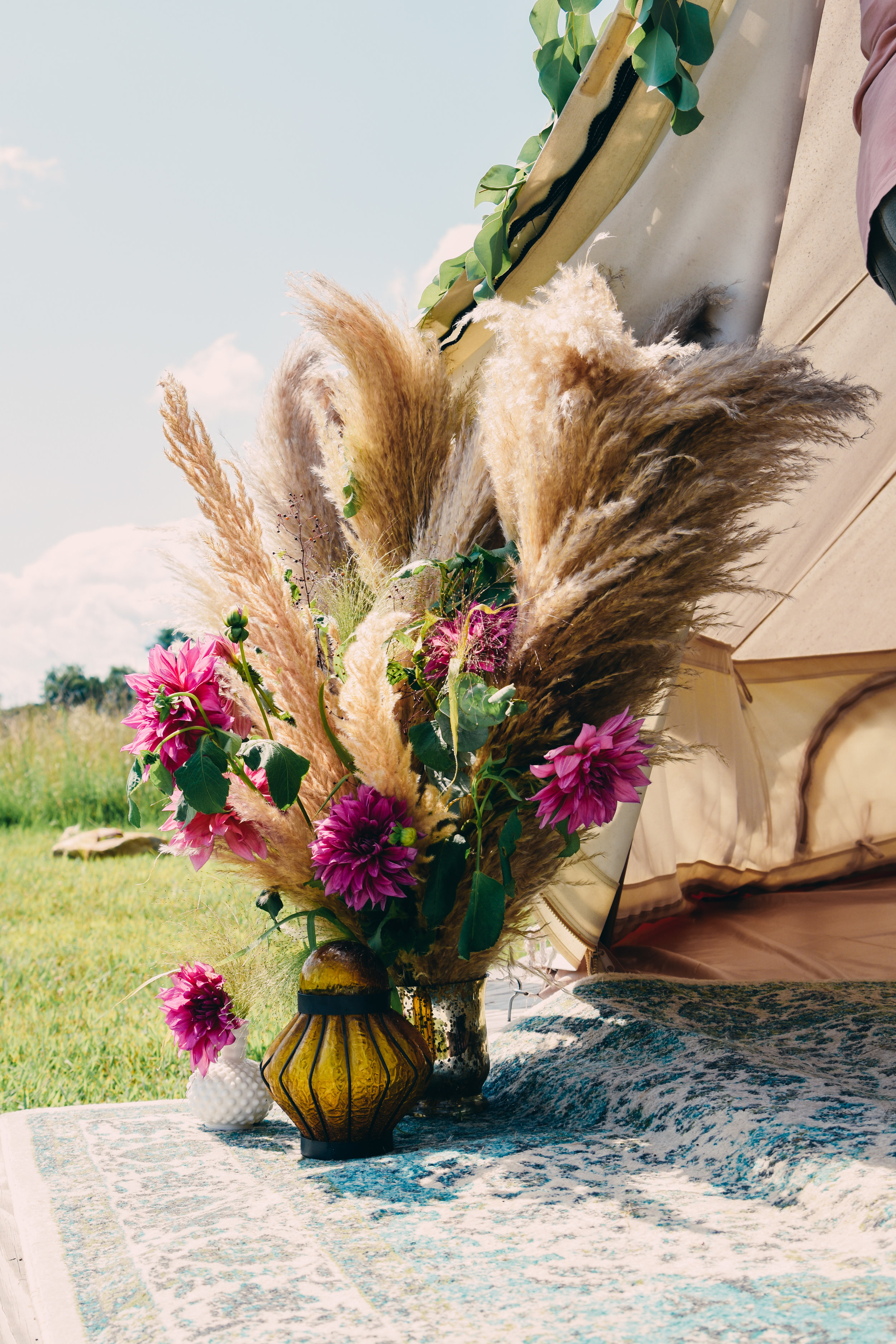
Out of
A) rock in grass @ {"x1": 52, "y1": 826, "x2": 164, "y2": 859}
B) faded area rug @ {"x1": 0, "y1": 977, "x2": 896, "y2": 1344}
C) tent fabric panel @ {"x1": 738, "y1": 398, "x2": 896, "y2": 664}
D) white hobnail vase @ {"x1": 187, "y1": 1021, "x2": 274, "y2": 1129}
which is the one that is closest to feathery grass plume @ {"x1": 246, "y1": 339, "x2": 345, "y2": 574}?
white hobnail vase @ {"x1": 187, "y1": 1021, "x2": 274, "y2": 1129}

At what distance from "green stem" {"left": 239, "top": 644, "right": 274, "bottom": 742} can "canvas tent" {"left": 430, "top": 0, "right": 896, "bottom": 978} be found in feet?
1.75

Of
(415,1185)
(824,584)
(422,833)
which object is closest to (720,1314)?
(415,1185)

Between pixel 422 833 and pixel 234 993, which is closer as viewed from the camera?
pixel 422 833

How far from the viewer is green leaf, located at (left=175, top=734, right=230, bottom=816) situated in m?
1.25

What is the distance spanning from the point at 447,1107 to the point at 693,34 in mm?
1641

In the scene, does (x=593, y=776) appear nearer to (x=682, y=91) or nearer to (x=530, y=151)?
(x=682, y=91)

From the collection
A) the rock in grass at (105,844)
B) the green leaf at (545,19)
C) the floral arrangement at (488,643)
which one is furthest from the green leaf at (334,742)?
the rock in grass at (105,844)

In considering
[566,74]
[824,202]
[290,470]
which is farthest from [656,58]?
[290,470]

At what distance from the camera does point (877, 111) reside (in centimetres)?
128

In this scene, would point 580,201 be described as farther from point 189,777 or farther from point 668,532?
point 189,777

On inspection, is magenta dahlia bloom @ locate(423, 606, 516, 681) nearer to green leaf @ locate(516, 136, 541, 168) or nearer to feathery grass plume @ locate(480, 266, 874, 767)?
feathery grass plume @ locate(480, 266, 874, 767)

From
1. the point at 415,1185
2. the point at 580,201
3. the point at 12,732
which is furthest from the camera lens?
the point at 12,732

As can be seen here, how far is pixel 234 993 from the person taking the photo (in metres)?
1.59

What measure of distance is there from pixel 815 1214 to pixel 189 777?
2.78ft
